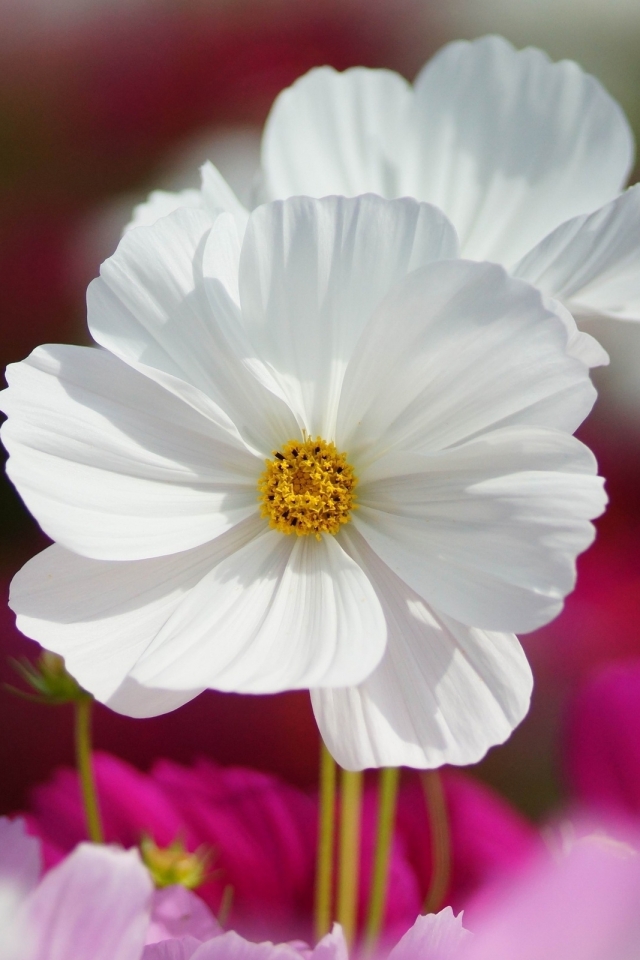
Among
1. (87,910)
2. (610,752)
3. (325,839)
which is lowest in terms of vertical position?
(610,752)

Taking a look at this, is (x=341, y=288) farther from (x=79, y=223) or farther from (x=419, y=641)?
(x=79, y=223)

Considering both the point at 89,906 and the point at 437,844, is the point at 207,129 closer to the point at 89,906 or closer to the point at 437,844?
the point at 437,844

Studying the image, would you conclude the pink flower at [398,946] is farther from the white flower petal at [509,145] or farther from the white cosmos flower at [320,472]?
the white flower petal at [509,145]

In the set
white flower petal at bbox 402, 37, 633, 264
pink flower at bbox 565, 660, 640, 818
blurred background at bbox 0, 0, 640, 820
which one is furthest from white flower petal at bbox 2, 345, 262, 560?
blurred background at bbox 0, 0, 640, 820

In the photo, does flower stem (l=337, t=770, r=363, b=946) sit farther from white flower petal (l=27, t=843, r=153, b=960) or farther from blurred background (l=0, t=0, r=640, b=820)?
blurred background (l=0, t=0, r=640, b=820)

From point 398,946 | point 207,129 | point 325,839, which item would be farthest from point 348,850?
point 207,129

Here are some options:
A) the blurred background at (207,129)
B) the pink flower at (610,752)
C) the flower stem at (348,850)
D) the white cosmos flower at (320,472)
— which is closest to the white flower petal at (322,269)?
the white cosmos flower at (320,472)

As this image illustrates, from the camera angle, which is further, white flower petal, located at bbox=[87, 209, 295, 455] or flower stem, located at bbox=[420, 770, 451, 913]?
flower stem, located at bbox=[420, 770, 451, 913]
